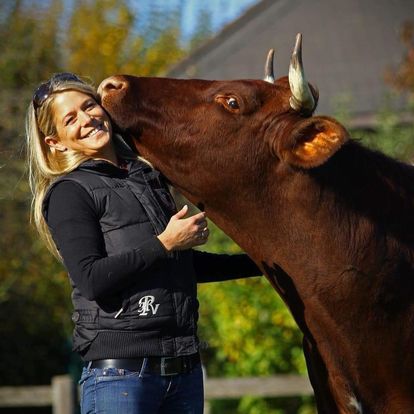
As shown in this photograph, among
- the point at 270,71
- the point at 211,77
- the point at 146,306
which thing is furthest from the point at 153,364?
the point at 211,77

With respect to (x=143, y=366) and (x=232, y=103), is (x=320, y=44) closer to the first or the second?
(x=232, y=103)

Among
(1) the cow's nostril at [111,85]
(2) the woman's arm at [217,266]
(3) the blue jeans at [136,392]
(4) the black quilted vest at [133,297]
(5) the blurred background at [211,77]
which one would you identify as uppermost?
(1) the cow's nostril at [111,85]

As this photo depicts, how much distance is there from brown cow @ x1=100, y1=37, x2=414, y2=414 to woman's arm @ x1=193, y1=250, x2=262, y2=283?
19cm

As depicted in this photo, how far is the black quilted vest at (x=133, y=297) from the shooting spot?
4.16 meters

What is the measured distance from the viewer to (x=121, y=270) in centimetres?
404

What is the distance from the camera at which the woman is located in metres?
4.11

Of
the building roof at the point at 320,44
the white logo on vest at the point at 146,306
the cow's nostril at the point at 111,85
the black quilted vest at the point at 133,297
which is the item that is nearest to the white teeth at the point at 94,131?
the black quilted vest at the point at 133,297

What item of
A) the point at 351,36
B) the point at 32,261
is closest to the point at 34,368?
the point at 32,261

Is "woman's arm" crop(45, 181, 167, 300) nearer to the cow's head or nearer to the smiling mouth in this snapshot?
the smiling mouth

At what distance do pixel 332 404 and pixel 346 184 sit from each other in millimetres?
917

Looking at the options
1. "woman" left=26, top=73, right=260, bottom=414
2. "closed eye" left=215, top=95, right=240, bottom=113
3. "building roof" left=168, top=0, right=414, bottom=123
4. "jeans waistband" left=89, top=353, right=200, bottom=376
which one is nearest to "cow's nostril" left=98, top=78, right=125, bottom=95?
"woman" left=26, top=73, right=260, bottom=414

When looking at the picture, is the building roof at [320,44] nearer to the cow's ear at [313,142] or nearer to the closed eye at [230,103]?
the closed eye at [230,103]

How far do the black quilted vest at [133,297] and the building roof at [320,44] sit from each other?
1183 cm

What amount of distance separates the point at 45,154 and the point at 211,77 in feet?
39.9
